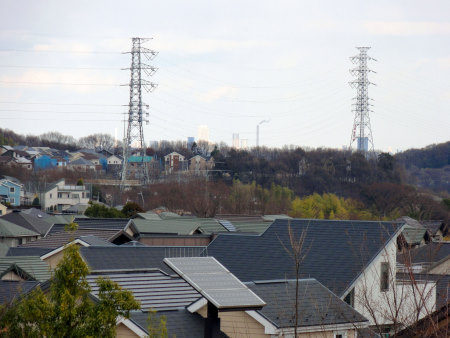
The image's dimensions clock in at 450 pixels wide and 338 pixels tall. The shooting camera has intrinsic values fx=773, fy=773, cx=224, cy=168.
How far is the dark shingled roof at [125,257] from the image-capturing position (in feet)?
54.0

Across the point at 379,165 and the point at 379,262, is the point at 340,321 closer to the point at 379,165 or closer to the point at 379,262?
the point at 379,262

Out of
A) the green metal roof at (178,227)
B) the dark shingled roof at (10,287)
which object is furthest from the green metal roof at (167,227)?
the dark shingled roof at (10,287)

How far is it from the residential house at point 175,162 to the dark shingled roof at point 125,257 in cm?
6428

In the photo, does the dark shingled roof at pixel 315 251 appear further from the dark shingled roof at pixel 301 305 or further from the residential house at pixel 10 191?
the residential house at pixel 10 191

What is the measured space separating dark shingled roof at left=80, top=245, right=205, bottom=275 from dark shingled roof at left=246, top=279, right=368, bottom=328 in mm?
5188

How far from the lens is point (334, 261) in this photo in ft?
51.8

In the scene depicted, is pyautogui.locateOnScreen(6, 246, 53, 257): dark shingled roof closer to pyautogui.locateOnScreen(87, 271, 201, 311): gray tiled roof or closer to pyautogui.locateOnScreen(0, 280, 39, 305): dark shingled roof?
pyautogui.locateOnScreen(0, 280, 39, 305): dark shingled roof

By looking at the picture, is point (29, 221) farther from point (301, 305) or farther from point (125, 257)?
point (301, 305)

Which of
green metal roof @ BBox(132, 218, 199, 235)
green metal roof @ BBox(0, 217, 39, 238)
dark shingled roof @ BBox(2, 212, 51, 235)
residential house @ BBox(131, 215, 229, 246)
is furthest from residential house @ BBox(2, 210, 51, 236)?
residential house @ BBox(131, 215, 229, 246)

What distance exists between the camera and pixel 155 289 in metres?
10.8

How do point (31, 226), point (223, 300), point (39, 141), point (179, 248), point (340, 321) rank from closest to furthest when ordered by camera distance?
point (223, 300)
point (340, 321)
point (179, 248)
point (31, 226)
point (39, 141)

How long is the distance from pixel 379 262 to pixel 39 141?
106528 mm

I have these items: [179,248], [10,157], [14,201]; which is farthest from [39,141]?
[179,248]

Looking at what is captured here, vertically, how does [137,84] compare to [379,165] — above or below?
above
